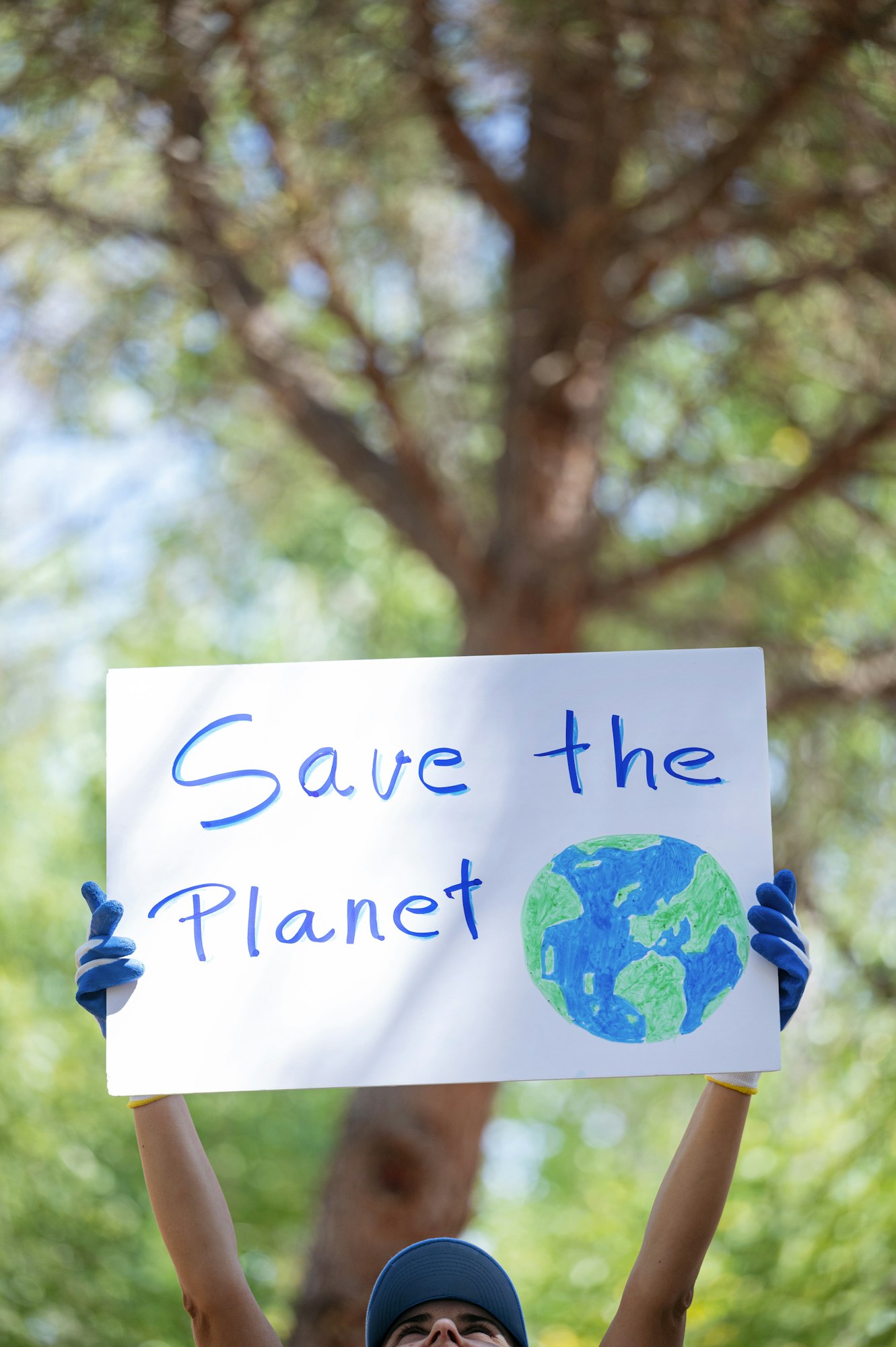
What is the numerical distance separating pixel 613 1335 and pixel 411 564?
470 cm

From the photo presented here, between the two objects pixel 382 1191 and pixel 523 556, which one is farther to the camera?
pixel 523 556

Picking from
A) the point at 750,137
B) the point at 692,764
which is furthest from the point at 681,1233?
the point at 750,137

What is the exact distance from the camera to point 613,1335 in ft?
4.14

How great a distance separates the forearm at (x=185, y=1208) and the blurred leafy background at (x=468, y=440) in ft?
6.84

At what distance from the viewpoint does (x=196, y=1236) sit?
4.17 ft

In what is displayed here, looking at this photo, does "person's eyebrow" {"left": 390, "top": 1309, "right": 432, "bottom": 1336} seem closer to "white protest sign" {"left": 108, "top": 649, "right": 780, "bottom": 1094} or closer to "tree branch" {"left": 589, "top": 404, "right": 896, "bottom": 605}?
"white protest sign" {"left": 108, "top": 649, "right": 780, "bottom": 1094}

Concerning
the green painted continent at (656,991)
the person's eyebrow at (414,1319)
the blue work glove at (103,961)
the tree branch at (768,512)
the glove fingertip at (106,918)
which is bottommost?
the person's eyebrow at (414,1319)

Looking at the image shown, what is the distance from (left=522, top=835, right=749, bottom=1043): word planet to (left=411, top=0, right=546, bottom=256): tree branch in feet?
6.74

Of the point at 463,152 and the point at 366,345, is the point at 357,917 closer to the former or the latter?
the point at 366,345

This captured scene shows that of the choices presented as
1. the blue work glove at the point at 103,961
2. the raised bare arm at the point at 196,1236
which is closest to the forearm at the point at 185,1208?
the raised bare arm at the point at 196,1236

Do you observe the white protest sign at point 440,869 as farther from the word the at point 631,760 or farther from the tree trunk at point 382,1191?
the tree trunk at point 382,1191

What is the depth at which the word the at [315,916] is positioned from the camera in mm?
1303

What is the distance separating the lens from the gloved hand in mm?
1268

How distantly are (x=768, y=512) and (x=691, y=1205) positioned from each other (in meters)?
2.25
